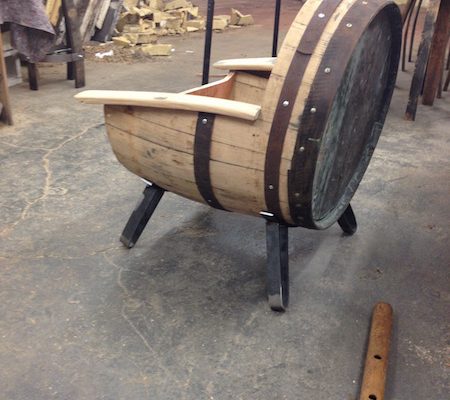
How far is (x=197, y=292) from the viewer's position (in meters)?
1.94

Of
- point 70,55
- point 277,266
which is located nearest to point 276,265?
point 277,266

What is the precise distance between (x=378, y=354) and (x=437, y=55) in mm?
3137

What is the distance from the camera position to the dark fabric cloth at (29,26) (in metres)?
3.75

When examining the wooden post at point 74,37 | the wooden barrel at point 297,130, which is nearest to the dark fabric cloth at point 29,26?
the wooden post at point 74,37

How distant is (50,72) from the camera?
486cm

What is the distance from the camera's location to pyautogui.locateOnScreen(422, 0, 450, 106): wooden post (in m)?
3.90

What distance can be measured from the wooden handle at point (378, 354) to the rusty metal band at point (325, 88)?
1.74ft

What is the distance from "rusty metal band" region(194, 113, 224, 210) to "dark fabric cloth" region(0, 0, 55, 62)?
102 inches

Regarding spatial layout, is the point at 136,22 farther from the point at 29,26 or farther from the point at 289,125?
the point at 289,125

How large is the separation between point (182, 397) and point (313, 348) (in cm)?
45

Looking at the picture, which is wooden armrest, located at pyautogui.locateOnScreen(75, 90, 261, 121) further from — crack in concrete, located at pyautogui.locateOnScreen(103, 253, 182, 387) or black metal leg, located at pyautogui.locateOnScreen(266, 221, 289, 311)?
crack in concrete, located at pyautogui.locateOnScreen(103, 253, 182, 387)

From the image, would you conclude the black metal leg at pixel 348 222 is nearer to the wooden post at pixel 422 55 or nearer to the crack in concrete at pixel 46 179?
the crack in concrete at pixel 46 179

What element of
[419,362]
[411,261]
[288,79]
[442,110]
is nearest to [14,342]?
[288,79]

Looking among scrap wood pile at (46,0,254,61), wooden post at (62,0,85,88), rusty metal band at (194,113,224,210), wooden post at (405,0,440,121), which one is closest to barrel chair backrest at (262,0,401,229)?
rusty metal band at (194,113,224,210)
